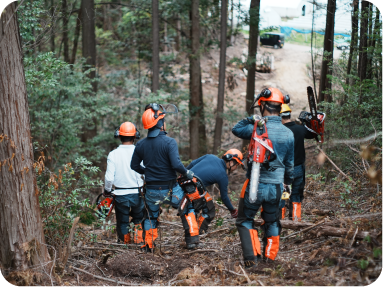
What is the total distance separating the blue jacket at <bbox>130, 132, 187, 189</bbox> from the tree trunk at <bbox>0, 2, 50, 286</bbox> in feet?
5.56

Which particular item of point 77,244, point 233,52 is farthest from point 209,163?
point 233,52

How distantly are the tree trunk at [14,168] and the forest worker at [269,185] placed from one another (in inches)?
97.8

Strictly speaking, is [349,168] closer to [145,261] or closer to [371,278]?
[371,278]

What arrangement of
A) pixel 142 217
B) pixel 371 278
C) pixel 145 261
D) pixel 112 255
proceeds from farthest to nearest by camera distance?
Result: pixel 142 217, pixel 112 255, pixel 145 261, pixel 371 278

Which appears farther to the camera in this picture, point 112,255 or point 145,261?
point 112,255

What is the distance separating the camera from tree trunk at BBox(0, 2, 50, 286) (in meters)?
3.58

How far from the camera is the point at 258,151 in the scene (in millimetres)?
4066

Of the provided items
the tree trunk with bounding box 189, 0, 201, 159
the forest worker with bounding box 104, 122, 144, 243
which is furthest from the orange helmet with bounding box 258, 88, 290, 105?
the tree trunk with bounding box 189, 0, 201, 159

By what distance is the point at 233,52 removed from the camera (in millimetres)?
27109

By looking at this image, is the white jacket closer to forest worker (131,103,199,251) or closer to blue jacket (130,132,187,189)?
forest worker (131,103,199,251)

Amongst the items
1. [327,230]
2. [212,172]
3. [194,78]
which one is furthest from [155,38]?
[327,230]

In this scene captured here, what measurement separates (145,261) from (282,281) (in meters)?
1.81

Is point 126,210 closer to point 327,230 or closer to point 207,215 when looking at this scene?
point 207,215

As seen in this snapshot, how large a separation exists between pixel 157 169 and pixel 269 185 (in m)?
1.73
